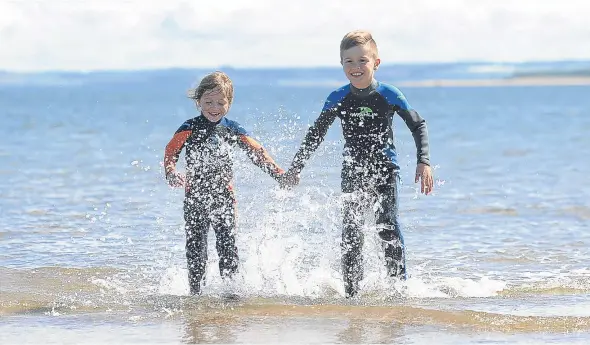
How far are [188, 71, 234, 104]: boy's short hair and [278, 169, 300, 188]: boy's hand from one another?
0.66 m

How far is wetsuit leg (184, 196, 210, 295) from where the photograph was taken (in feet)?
22.4

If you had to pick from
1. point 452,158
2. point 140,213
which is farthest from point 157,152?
point 140,213


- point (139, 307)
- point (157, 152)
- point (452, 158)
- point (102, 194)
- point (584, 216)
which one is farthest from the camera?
point (157, 152)

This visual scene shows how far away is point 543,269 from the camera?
830 centimetres

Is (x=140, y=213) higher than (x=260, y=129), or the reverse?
(x=260, y=129)

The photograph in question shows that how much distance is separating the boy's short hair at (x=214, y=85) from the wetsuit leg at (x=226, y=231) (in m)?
0.69

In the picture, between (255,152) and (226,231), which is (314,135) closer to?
(255,152)

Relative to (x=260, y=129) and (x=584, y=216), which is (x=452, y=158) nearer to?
(x=584, y=216)

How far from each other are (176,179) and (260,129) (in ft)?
3.68

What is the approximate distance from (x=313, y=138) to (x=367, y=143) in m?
0.40

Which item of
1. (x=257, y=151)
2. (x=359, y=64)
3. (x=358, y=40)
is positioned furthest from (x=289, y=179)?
(x=358, y=40)

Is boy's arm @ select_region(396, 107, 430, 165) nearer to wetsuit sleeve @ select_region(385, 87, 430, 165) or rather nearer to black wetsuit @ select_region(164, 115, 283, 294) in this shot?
wetsuit sleeve @ select_region(385, 87, 430, 165)

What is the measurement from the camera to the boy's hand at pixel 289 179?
6.86 meters

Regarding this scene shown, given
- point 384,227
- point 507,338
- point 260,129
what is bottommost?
point 507,338
